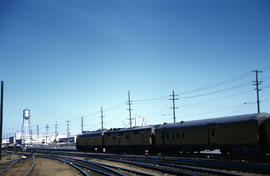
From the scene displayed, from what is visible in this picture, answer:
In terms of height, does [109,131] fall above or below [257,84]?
below

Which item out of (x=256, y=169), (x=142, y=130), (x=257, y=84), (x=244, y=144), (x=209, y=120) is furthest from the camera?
(x=257, y=84)

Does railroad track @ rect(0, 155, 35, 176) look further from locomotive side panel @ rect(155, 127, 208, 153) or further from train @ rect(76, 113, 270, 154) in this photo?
locomotive side panel @ rect(155, 127, 208, 153)

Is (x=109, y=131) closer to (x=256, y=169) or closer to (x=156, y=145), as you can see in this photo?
(x=156, y=145)

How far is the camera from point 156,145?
119 ft

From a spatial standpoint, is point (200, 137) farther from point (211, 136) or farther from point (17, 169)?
point (17, 169)

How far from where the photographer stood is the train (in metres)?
→ 23.1

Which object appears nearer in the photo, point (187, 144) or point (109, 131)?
point (187, 144)

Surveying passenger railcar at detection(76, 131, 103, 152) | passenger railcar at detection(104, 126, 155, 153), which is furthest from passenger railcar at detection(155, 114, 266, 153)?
passenger railcar at detection(76, 131, 103, 152)

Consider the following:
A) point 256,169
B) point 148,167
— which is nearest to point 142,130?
point 148,167

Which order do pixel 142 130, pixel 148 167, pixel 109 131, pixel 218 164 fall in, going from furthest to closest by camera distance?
pixel 109 131, pixel 142 130, pixel 148 167, pixel 218 164

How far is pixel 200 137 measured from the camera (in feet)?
94.9

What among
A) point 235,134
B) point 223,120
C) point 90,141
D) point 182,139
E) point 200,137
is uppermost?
point 223,120

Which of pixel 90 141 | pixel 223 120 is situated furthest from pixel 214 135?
pixel 90 141

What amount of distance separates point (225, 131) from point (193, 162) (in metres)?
5.60
